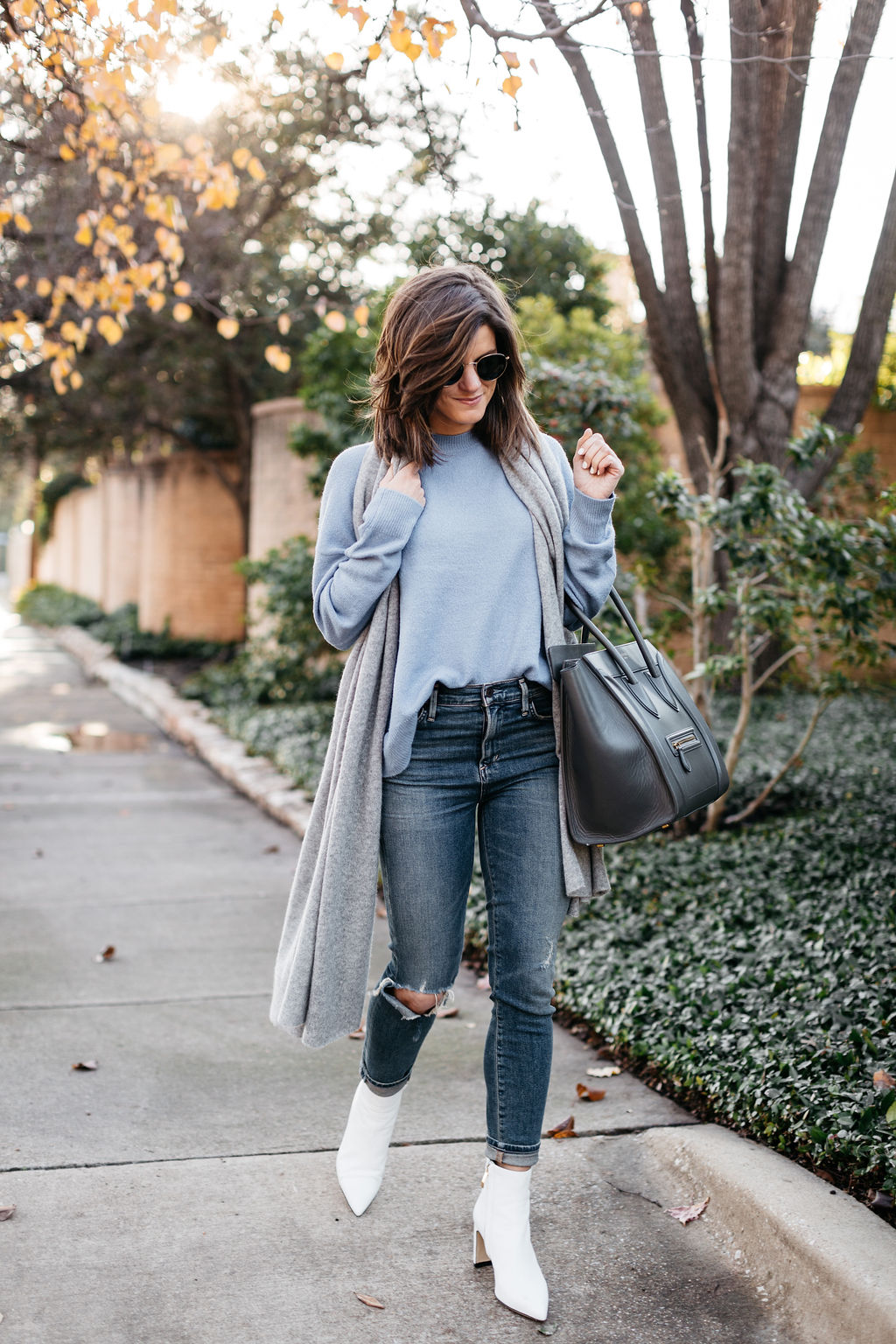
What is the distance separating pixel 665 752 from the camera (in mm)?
2217

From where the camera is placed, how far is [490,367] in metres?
2.23

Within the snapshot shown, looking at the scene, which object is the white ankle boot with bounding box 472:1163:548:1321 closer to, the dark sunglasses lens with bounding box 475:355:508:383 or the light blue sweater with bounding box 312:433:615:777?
the light blue sweater with bounding box 312:433:615:777

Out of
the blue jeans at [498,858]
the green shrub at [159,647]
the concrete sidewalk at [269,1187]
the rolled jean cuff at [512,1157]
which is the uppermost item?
the blue jeans at [498,858]

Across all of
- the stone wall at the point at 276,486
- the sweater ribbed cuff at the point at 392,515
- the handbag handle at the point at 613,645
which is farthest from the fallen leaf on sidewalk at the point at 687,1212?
the stone wall at the point at 276,486

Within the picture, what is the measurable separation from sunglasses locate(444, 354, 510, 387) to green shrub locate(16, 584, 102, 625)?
20.7 m

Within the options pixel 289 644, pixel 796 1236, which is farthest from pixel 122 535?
pixel 796 1236

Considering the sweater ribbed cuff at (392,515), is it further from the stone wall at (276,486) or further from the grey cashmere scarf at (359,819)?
Result: the stone wall at (276,486)

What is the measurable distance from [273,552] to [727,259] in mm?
4567

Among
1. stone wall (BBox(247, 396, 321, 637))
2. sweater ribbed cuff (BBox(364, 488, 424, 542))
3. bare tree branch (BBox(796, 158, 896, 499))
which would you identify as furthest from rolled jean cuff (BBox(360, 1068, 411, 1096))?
stone wall (BBox(247, 396, 321, 637))

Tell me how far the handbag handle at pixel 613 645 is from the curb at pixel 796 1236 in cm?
114

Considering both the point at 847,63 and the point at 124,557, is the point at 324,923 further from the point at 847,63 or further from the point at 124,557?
the point at 124,557

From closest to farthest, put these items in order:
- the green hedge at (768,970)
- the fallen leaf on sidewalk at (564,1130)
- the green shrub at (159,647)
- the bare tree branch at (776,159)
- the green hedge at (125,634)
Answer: the green hedge at (768,970), the fallen leaf on sidewalk at (564,1130), the bare tree branch at (776,159), the green shrub at (159,647), the green hedge at (125,634)

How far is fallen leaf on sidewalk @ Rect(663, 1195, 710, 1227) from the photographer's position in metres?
2.57

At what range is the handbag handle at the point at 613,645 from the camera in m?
2.27
